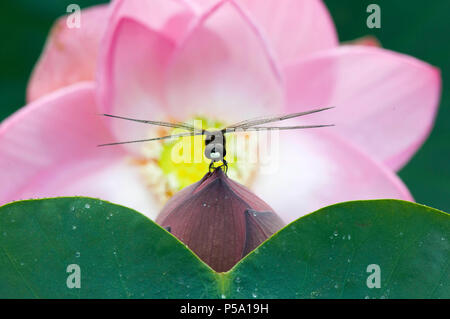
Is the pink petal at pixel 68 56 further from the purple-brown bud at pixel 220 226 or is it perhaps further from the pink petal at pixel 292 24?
the purple-brown bud at pixel 220 226

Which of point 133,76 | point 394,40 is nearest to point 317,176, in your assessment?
point 133,76

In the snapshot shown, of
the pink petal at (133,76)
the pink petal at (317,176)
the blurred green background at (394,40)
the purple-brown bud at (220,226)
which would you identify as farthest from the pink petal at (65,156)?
the blurred green background at (394,40)

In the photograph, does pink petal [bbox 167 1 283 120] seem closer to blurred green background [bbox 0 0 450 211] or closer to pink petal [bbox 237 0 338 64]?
pink petal [bbox 237 0 338 64]

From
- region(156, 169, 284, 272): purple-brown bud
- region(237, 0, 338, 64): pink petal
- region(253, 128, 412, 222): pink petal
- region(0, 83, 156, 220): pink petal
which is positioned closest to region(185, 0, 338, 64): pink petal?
region(237, 0, 338, 64): pink petal

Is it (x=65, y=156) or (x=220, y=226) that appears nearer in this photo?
(x=220, y=226)

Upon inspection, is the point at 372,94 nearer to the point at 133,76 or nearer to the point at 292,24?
the point at 292,24

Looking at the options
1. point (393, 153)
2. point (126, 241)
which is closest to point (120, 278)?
point (126, 241)

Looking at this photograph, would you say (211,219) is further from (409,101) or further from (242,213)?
(409,101)
